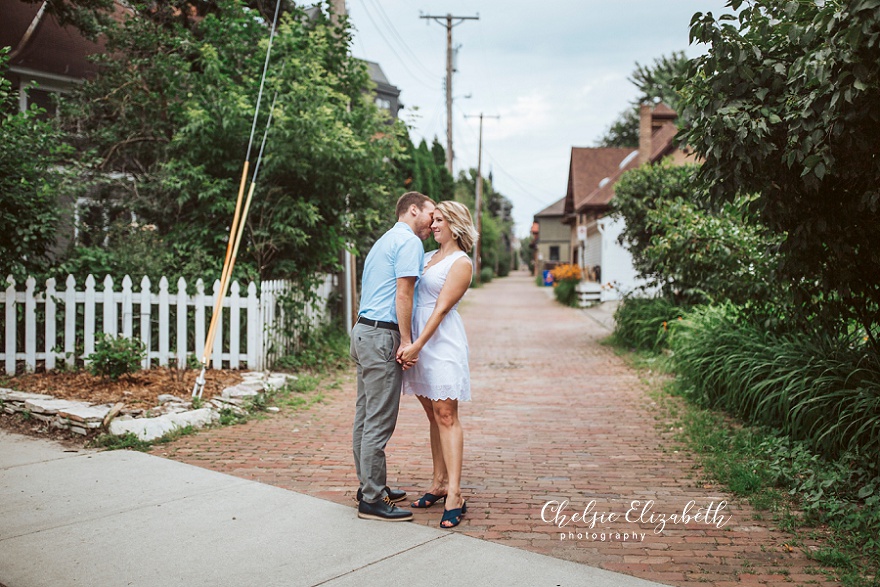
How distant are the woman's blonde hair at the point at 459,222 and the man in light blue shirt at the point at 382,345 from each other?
0.19 m

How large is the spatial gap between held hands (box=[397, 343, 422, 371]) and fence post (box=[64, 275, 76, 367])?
5.60 metres

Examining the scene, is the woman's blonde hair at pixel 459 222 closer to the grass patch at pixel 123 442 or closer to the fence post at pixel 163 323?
the grass patch at pixel 123 442

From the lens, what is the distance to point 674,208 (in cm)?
1120

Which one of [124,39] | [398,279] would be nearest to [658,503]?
[398,279]

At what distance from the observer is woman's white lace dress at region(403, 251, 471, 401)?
4.59 meters

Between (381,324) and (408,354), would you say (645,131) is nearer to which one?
(381,324)

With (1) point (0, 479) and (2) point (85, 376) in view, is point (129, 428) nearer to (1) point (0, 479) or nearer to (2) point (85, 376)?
(1) point (0, 479)

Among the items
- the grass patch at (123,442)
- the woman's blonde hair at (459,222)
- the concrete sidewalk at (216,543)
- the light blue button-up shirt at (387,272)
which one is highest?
the woman's blonde hair at (459,222)

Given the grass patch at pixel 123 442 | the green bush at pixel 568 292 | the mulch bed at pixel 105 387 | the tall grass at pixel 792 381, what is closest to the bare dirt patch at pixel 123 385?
the mulch bed at pixel 105 387

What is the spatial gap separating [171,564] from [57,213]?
6488 millimetres

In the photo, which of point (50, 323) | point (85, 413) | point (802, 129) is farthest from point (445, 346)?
point (50, 323)

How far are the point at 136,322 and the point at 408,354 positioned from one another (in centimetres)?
575

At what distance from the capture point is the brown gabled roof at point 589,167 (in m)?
41.5

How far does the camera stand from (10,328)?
8438 millimetres
